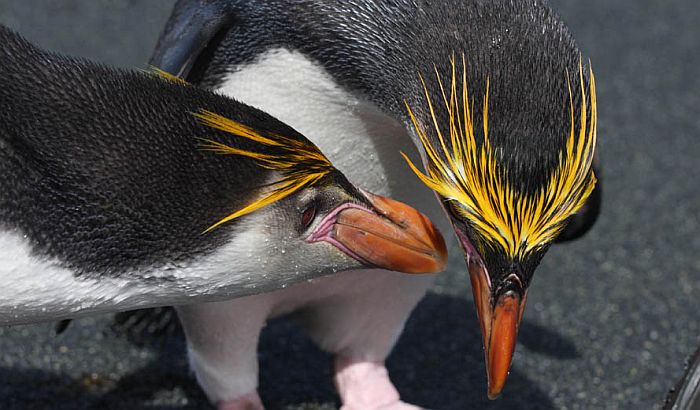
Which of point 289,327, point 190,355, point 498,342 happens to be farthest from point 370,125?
point 289,327

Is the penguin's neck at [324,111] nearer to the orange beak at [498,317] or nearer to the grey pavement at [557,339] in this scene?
the orange beak at [498,317]

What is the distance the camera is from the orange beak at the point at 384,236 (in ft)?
7.03

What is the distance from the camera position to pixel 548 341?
3.42 meters

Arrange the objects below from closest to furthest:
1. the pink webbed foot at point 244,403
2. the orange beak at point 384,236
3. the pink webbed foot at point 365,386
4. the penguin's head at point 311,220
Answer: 1. the penguin's head at point 311,220
2. the orange beak at point 384,236
3. the pink webbed foot at point 244,403
4. the pink webbed foot at point 365,386

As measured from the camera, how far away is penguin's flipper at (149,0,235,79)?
261 centimetres

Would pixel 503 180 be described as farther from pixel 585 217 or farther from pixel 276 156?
pixel 585 217

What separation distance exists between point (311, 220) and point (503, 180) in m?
0.36

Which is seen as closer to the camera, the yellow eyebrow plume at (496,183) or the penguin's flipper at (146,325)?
the yellow eyebrow plume at (496,183)

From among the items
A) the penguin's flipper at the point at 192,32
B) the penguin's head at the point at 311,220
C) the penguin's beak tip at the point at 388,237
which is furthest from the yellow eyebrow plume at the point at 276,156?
the penguin's flipper at the point at 192,32

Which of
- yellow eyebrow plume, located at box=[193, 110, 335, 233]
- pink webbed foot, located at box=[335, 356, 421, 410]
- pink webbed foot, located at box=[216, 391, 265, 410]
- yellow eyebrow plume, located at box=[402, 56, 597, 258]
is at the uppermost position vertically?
yellow eyebrow plume, located at box=[402, 56, 597, 258]

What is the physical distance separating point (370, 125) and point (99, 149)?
2.51 feet

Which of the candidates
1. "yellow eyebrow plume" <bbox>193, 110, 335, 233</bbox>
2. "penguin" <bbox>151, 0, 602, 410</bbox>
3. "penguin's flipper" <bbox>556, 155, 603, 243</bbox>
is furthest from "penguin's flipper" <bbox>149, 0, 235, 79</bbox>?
"penguin's flipper" <bbox>556, 155, 603, 243</bbox>

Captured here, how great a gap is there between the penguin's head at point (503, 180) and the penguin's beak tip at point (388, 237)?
0.07 m

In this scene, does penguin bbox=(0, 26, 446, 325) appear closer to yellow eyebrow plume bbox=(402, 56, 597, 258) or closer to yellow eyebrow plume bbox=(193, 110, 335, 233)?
yellow eyebrow plume bbox=(193, 110, 335, 233)
